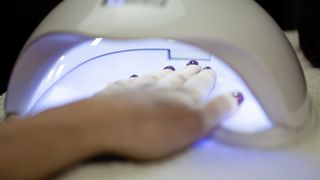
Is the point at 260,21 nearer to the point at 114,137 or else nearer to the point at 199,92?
the point at 199,92

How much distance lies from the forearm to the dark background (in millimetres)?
785

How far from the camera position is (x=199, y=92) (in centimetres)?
53

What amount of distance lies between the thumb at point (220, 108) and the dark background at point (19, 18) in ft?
2.33

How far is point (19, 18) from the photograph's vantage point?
1182 mm

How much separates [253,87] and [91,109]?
0.19 m

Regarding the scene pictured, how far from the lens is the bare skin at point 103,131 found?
0.40 metres

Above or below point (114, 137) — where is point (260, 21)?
above

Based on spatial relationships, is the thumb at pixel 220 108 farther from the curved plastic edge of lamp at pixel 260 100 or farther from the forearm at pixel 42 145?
the forearm at pixel 42 145

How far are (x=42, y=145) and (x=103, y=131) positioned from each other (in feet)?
0.19

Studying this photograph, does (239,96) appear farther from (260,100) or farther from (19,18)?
(19,18)

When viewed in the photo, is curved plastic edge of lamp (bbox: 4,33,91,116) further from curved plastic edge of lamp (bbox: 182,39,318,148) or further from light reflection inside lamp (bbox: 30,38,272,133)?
curved plastic edge of lamp (bbox: 182,39,318,148)

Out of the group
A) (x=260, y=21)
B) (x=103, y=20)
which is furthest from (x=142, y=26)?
(x=260, y=21)

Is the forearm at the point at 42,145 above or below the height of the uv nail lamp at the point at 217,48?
below

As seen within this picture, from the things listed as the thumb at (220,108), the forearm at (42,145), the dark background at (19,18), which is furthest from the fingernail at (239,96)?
the dark background at (19,18)
